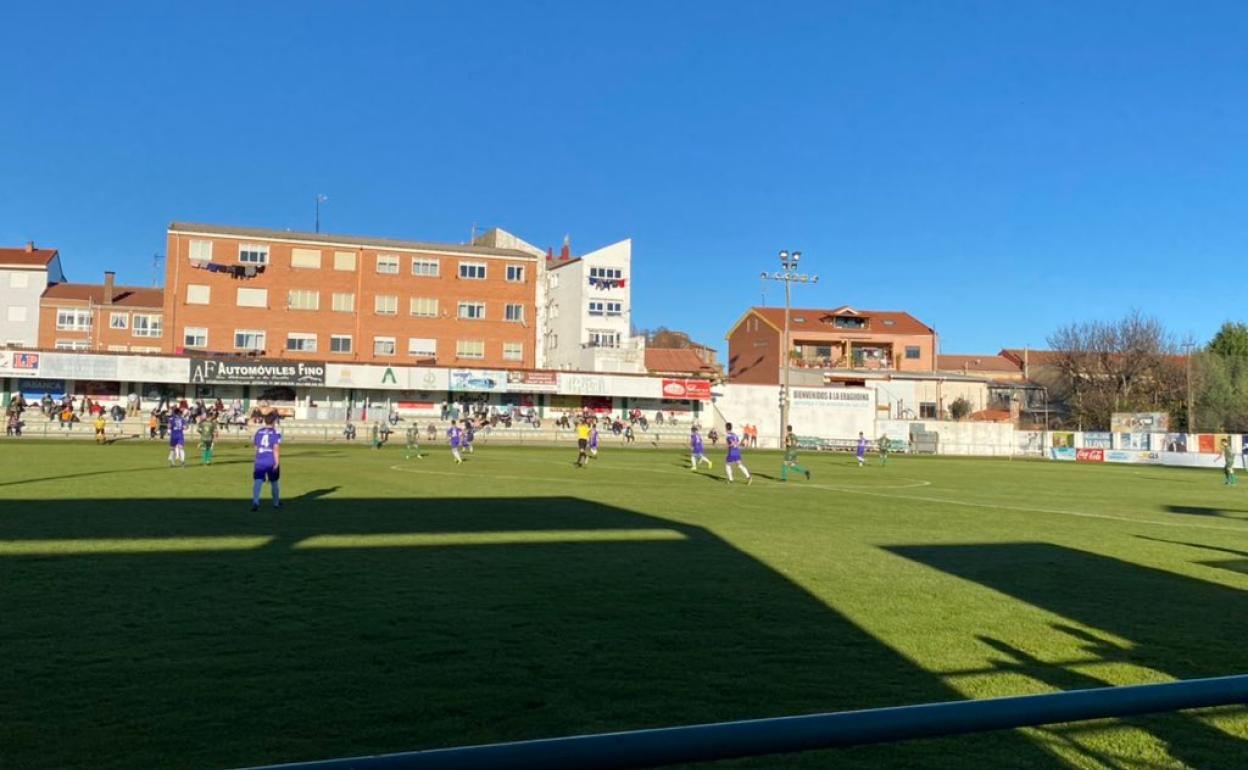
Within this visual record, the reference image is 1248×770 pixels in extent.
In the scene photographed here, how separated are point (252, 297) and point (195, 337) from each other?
510 cm

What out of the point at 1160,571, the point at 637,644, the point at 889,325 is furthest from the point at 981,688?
the point at 889,325

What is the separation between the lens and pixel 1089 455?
63469 millimetres

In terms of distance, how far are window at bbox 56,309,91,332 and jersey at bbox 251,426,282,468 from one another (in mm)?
81104

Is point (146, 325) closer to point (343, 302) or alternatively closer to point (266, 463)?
Answer: point (343, 302)

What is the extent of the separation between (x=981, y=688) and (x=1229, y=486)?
36772mm

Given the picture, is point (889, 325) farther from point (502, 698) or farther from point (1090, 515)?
point (502, 698)

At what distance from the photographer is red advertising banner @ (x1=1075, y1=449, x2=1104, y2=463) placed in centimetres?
6294

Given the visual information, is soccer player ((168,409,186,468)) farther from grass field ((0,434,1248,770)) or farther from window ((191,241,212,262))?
window ((191,241,212,262))

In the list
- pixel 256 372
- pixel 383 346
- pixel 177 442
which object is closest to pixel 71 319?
pixel 383 346

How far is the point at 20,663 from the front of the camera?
692cm

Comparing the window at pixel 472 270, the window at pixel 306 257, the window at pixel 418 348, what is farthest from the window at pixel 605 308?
the window at pixel 306 257

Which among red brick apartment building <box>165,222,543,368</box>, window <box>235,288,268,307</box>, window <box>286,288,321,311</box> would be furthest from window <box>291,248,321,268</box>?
window <box>235,288,268,307</box>

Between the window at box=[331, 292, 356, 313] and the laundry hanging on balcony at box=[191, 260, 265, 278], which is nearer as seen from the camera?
the laundry hanging on balcony at box=[191, 260, 265, 278]

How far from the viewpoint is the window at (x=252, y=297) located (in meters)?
70.5
